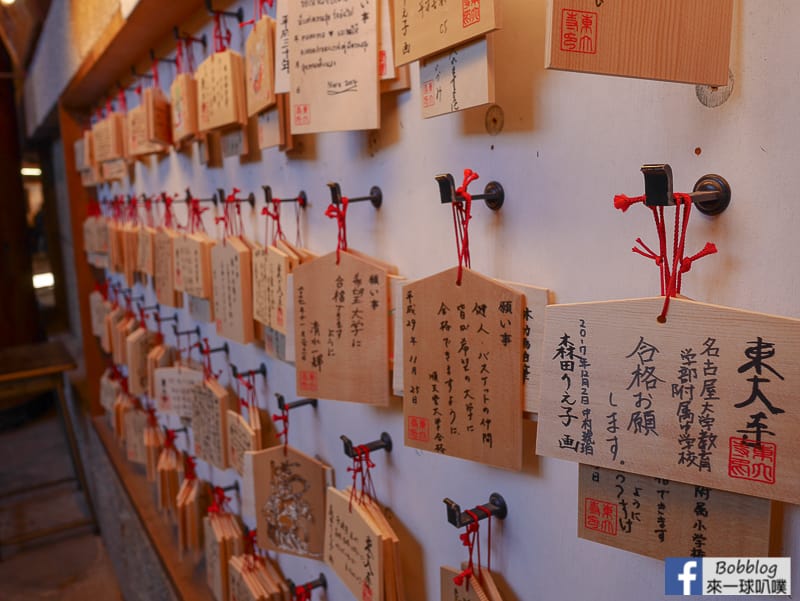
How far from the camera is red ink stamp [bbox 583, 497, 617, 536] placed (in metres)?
0.60

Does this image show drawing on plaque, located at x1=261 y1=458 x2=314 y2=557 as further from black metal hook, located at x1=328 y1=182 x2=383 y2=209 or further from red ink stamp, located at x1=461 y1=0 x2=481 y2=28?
red ink stamp, located at x1=461 y1=0 x2=481 y2=28

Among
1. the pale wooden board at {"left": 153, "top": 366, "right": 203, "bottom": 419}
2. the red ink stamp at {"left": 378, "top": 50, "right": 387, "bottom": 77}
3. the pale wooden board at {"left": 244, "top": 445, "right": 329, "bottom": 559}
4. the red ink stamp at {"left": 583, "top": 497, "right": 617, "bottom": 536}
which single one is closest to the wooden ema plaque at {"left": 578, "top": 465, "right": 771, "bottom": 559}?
the red ink stamp at {"left": 583, "top": 497, "right": 617, "bottom": 536}

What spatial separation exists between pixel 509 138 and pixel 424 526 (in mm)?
597

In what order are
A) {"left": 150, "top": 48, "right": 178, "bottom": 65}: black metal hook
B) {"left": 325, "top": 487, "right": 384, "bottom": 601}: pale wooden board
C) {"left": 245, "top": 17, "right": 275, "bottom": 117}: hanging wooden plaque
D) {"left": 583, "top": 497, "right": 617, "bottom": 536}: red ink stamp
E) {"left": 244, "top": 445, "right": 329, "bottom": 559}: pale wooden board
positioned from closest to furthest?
1. {"left": 583, "top": 497, "right": 617, "bottom": 536}: red ink stamp
2. {"left": 325, "top": 487, "right": 384, "bottom": 601}: pale wooden board
3. {"left": 245, "top": 17, "right": 275, "bottom": 117}: hanging wooden plaque
4. {"left": 244, "top": 445, "right": 329, "bottom": 559}: pale wooden board
5. {"left": 150, "top": 48, "right": 178, "bottom": 65}: black metal hook

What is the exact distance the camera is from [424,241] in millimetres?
916

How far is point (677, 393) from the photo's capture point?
1.75 feet

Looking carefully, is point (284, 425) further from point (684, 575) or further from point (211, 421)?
point (684, 575)

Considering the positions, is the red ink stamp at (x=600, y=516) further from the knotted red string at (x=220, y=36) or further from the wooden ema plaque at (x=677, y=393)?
the knotted red string at (x=220, y=36)

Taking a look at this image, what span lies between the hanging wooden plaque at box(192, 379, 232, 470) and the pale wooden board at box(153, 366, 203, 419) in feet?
0.22

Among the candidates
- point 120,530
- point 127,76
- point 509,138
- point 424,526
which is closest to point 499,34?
point 509,138

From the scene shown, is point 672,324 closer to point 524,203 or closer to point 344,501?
point 524,203

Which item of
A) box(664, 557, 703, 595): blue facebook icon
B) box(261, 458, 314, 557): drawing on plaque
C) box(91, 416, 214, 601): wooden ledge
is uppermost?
box(664, 557, 703, 595): blue facebook icon

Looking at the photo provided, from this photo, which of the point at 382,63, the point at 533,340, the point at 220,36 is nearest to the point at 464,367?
the point at 533,340

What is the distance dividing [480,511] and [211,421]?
1037mm
